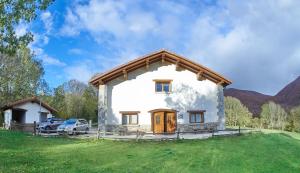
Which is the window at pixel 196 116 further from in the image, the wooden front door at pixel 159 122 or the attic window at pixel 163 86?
the attic window at pixel 163 86

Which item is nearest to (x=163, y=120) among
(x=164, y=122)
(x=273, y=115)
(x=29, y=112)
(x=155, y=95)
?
(x=164, y=122)

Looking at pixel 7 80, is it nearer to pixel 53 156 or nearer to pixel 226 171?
pixel 53 156

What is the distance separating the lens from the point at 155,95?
1497 inches

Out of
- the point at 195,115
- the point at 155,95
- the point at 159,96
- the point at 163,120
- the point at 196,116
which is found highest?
the point at 155,95

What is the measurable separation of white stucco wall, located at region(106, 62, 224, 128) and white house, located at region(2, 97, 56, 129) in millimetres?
18295

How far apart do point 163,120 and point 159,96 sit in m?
2.50

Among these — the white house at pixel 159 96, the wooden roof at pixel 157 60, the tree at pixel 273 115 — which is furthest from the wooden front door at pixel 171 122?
the tree at pixel 273 115

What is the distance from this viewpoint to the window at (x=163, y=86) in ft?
125

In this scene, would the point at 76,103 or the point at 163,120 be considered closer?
the point at 163,120

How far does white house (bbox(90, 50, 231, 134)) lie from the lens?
123ft

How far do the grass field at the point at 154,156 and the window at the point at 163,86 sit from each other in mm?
9622

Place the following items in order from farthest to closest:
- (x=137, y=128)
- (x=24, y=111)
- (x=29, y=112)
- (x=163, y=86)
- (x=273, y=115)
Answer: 1. (x=273, y=115)
2. (x=29, y=112)
3. (x=24, y=111)
4. (x=163, y=86)
5. (x=137, y=128)

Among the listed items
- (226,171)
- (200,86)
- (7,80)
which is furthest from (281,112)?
(226,171)

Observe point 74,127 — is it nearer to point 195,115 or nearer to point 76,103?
point 195,115
